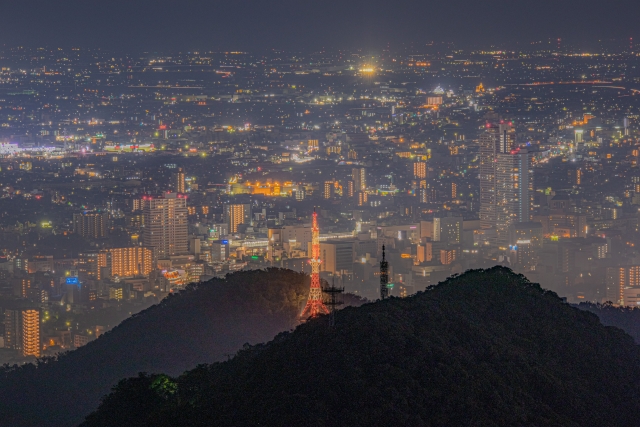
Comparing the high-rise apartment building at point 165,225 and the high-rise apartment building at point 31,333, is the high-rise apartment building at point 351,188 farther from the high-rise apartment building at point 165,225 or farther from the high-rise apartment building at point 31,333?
the high-rise apartment building at point 31,333

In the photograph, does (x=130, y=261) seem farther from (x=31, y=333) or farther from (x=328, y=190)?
(x=328, y=190)

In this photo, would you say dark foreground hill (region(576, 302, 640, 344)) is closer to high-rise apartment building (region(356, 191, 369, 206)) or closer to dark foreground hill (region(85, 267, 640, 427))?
dark foreground hill (region(85, 267, 640, 427))

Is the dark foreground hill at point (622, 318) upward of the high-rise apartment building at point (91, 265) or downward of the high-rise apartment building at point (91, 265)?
upward

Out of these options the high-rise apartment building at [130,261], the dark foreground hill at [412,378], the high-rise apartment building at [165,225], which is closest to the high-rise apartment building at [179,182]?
the high-rise apartment building at [165,225]

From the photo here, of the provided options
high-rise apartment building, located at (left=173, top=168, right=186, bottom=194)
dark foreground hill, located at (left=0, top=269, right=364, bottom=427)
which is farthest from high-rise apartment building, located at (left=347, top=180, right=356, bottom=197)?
dark foreground hill, located at (left=0, top=269, right=364, bottom=427)

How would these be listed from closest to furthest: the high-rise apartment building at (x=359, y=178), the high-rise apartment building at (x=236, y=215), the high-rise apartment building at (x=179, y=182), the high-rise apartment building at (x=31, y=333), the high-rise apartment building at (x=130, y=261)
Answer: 1. the high-rise apartment building at (x=31, y=333)
2. the high-rise apartment building at (x=130, y=261)
3. the high-rise apartment building at (x=236, y=215)
4. the high-rise apartment building at (x=179, y=182)
5. the high-rise apartment building at (x=359, y=178)

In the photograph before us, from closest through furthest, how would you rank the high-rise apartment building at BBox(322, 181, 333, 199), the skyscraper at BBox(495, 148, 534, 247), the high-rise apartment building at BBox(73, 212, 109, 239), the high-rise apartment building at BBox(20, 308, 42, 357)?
the high-rise apartment building at BBox(20, 308, 42, 357), the high-rise apartment building at BBox(73, 212, 109, 239), the skyscraper at BBox(495, 148, 534, 247), the high-rise apartment building at BBox(322, 181, 333, 199)
